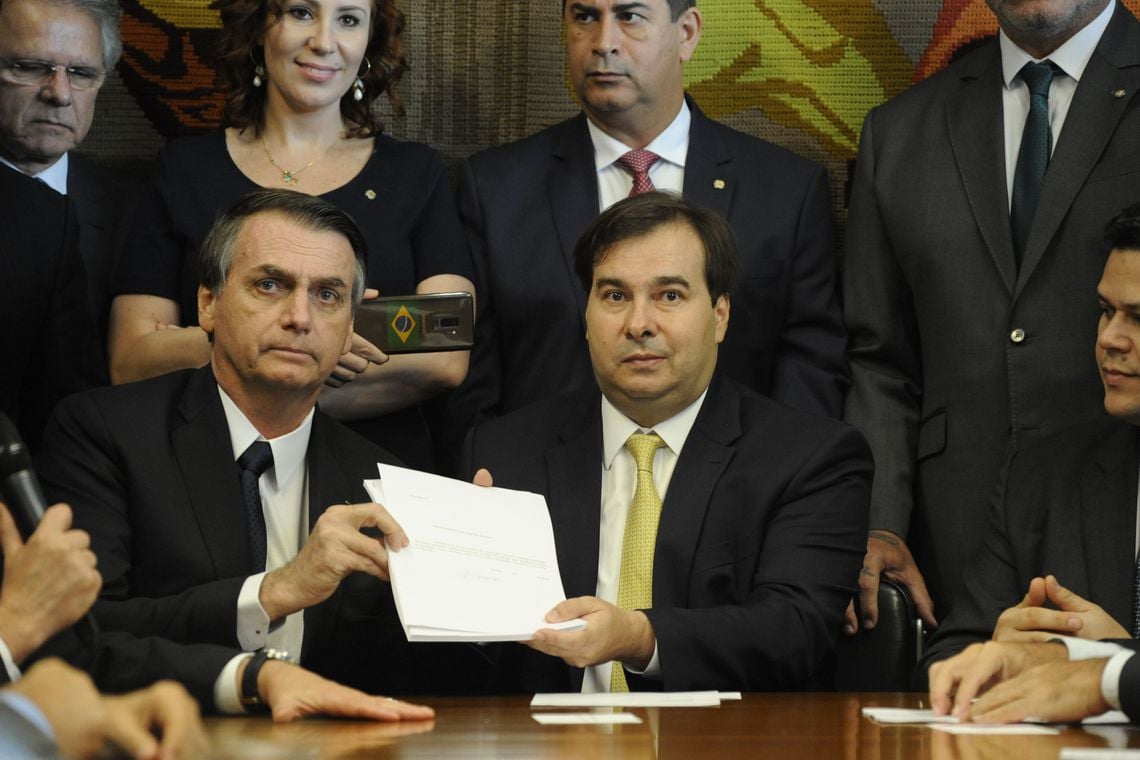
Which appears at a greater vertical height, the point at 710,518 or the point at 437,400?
the point at 437,400

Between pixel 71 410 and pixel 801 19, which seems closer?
pixel 71 410

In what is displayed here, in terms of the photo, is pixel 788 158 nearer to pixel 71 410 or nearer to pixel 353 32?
pixel 353 32

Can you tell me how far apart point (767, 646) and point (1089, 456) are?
0.85 metres

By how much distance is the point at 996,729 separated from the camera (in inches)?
107

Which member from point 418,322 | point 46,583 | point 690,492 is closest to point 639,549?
point 690,492

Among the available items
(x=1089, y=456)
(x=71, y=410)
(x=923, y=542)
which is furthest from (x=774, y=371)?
(x=71, y=410)

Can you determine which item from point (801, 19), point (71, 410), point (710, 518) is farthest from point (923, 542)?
point (71, 410)

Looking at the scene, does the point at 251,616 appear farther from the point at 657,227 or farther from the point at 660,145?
the point at 660,145

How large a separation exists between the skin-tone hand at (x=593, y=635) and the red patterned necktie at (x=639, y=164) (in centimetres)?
146

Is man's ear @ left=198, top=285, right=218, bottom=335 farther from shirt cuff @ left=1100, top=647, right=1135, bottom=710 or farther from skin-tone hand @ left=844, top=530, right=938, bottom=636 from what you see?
shirt cuff @ left=1100, top=647, right=1135, bottom=710

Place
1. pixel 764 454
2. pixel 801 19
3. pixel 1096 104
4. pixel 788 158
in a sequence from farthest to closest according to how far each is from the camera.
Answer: pixel 801 19 < pixel 788 158 < pixel 1096 104 < pixel 764 454

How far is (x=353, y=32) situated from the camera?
421 centimetres

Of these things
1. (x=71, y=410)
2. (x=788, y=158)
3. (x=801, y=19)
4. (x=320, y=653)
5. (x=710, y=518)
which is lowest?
(x=320, y=653)

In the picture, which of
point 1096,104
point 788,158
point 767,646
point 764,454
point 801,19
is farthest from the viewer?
point 801,19
